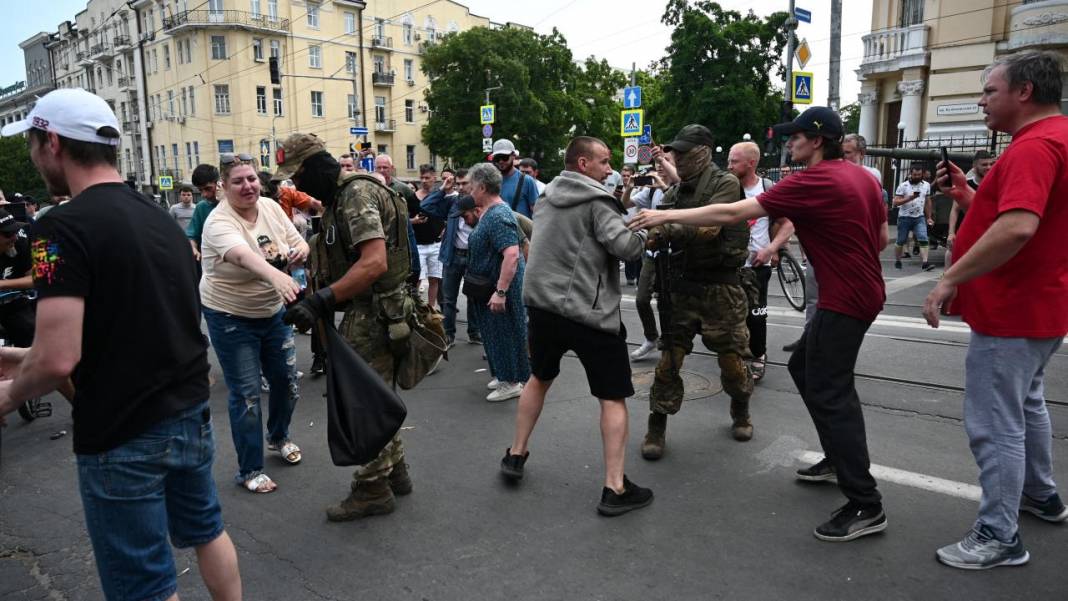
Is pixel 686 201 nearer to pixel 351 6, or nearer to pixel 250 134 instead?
pixel 250 134

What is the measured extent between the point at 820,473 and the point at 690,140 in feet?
7.02

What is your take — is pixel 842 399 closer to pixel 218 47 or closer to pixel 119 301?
pixel 119 301

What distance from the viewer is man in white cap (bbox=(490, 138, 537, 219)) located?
292 inches

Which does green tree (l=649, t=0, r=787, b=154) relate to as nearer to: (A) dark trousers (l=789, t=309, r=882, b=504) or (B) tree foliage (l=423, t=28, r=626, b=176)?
(B) tree foliage (l=423, t=28, r=626, b=176)

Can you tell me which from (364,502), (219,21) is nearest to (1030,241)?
(364,502)

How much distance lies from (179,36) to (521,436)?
56.3 metres

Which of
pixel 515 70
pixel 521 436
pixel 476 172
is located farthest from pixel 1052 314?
pixel 515 70

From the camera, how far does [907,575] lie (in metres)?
3.06

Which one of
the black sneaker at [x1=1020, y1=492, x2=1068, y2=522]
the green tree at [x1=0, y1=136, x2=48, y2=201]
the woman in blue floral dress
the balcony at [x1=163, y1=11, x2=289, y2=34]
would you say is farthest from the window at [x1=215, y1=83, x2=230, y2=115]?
the black sneaker at [x1=1020, y1=492, x2=1068, y2=522]

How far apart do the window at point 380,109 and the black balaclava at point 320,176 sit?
2148 inches

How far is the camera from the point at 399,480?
4.03 meters

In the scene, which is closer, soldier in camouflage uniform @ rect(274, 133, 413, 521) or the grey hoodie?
soldier in camouflage uniform @ rect(274, 133, 413, 521)

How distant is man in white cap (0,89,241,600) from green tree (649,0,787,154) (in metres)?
39.3

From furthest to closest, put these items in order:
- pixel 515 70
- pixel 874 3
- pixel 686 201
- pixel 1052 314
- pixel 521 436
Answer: pixel 515 70 < pixel 874 3 < pixel 686 201 < pixel 521 436 < pixel 1052 314
